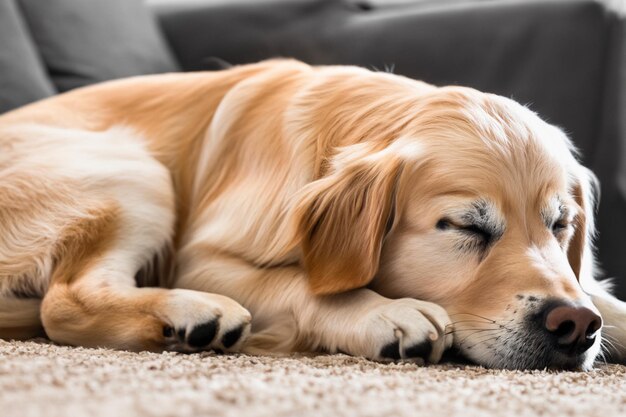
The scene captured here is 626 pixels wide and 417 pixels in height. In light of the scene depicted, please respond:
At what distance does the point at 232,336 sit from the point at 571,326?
59 centimetres

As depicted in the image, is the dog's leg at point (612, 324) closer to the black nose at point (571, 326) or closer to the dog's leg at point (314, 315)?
the black nose at point (571, 326)

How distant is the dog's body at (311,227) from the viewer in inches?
58.6

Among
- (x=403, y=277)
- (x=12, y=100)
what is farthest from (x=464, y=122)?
(x=12, y=100)

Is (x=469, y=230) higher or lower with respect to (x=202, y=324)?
higher

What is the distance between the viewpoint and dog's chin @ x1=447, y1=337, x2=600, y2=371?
4.67 feet

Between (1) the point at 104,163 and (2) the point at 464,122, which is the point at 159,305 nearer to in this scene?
(1) the point at 104,163

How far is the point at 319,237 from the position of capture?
5.39ft

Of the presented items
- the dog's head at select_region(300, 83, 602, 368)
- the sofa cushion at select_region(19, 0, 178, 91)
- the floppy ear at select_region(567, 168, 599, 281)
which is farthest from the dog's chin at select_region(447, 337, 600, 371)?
the sofa cushion at select_region(19, 0, 178, 91)

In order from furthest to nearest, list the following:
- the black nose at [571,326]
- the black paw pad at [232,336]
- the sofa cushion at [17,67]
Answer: the sofa cushion at [17,67]
the black paw pad at [232,336]
the black nose at [571,326]

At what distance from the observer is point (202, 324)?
4.90 feet

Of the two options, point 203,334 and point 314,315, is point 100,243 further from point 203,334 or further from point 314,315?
point 314,315

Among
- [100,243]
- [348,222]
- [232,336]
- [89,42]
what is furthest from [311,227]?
[89,42]

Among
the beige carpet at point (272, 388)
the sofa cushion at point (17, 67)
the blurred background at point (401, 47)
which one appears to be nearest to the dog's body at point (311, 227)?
the beige carpet at point (272, 388)

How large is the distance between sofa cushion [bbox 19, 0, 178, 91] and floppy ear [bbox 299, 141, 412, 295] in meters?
1.40
